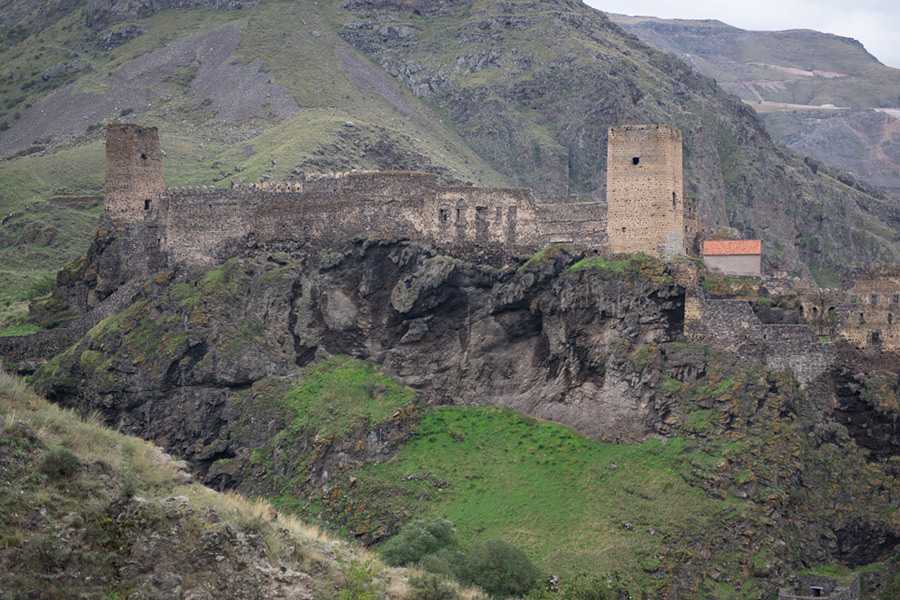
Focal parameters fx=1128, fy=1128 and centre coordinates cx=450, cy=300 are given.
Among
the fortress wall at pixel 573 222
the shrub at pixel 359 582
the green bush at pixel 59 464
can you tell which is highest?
the fortress wall at pixel 573 222

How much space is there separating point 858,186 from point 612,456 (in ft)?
291

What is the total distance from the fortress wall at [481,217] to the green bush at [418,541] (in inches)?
640

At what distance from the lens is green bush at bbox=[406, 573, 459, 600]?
25359 millimetres

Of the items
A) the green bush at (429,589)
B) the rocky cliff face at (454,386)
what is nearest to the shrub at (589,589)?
the rocky cliff face at (454,386)

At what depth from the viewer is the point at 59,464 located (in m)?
Result: 20.8

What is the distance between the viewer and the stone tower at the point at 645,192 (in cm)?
5212

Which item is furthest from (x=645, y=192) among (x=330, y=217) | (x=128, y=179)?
(x=128, y=179)

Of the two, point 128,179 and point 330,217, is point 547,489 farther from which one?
point 128,179

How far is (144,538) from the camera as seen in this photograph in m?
20.8

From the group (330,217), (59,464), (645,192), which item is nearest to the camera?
(59,464)

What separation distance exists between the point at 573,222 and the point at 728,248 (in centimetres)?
771

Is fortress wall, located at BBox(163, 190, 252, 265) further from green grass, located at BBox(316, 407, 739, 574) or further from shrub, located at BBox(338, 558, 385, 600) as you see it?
shrub, located at BBox(338, 558, 385, 600)

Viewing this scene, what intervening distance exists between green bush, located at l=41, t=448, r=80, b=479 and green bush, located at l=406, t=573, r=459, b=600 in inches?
321

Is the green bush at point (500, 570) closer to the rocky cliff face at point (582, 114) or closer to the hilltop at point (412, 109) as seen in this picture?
the hilltop at point (412, 109)
